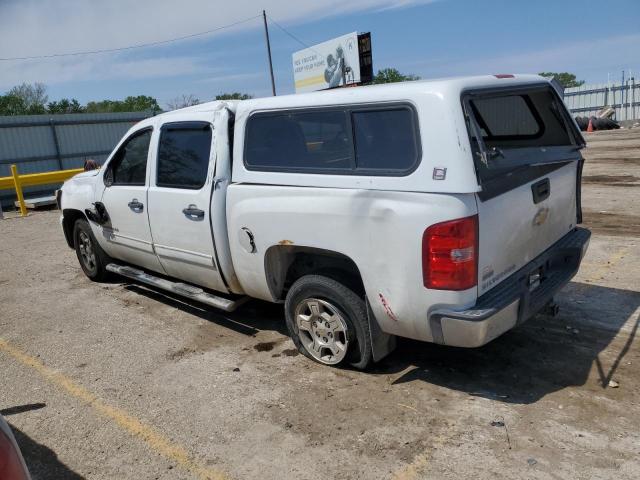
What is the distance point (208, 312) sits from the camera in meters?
5.57

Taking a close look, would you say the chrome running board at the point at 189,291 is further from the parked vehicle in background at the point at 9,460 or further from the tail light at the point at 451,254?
the parked vehicle in background at the point at 9,460

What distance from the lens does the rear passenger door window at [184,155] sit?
464 centimetres

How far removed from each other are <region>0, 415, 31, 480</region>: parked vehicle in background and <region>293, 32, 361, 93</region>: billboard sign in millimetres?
29045

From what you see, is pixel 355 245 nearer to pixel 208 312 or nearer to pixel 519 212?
pixel 519 212

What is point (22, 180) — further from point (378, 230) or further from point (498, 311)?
point (498, 311)

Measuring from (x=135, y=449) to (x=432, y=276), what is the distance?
209cm

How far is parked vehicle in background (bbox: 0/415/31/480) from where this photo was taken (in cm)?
187

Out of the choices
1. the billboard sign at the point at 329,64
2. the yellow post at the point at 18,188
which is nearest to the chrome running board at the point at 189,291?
the yellow post at the point at 18,188

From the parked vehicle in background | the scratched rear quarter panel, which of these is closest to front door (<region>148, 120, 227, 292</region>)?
the scratched rear quarter panel

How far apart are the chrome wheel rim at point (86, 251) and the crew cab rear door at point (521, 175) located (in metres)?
4.73

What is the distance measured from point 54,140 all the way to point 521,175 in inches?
817

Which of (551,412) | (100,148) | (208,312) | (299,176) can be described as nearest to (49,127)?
(100,148)

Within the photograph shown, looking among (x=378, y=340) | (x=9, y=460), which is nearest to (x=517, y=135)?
(x=378, y=340)

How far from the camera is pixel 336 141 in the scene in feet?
12.3
